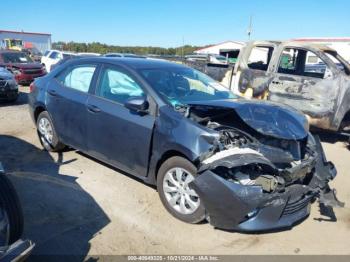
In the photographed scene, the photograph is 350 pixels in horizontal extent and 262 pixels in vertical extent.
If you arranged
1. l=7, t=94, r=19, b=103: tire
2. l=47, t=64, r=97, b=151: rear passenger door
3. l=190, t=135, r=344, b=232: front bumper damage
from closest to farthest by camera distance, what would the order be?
1. l=190, t=135, r=344, b=232: front bumper damage
2. l=47, t=64, r=97, b=151: rear passenger door
3. l=7, t=94, r=19, b=103: tire

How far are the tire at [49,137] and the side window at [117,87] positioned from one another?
1.40 meters

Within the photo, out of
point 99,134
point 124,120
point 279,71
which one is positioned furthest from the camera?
point 279,71

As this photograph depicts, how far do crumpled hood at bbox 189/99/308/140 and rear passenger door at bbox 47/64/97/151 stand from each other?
178 centimetres

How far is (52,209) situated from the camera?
4250mm

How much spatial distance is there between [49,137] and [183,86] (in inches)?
100

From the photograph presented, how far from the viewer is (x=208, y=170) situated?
3.57 metres

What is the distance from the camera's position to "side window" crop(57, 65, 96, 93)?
5.27 metres

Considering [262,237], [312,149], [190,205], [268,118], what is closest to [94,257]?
[190,205]

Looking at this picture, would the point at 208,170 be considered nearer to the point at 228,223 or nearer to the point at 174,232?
the point at 228,223

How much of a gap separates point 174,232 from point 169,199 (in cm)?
42

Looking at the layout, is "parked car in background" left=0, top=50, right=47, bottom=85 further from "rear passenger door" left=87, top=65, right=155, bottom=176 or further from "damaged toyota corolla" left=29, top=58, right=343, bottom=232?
"rear passenger door" left=87, top=65, right=155, bottom=176

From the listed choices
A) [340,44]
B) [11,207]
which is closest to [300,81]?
[11,207]

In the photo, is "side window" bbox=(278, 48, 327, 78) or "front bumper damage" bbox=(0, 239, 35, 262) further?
"side window" bbox=(278, 48, 327, 78)

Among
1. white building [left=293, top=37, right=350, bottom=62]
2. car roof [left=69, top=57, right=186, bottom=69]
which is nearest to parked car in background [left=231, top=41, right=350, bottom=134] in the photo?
car roof [left=69, top=57, right=186, bottom=69]
